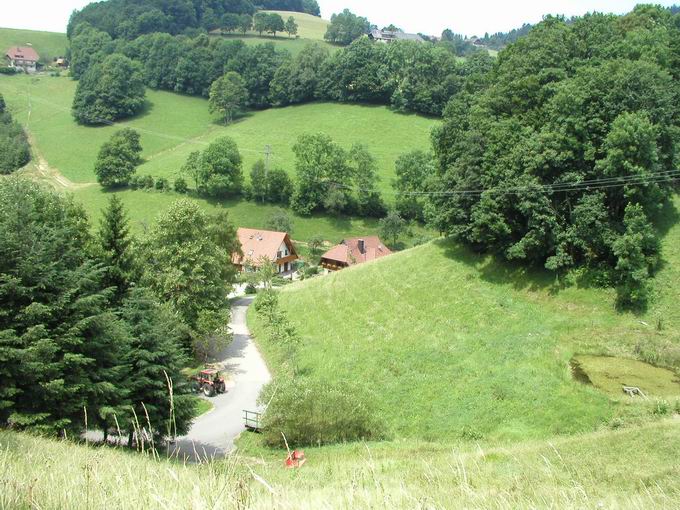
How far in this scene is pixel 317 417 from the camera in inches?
786

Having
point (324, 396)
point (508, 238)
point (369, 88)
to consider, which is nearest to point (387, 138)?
point (369, 88)

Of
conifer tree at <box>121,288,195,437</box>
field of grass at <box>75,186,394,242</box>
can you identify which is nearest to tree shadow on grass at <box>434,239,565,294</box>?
conifer tree at <box>121,288,195,437</box>

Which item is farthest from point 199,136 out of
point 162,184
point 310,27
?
point 310,27

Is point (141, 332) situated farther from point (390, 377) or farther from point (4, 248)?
point (390, 377)

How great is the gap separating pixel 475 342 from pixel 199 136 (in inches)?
2957

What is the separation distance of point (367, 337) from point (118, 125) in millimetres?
81083

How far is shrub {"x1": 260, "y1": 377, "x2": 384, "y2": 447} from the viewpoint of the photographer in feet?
65.6

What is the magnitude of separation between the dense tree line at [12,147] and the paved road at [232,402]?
60428mm

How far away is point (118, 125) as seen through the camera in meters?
96.0

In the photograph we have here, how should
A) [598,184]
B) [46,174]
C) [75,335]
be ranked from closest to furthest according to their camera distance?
[75,335] → [598,184] → [46,174]

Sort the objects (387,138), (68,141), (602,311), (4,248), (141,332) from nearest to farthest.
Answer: (4,248) < (141,332) < (602,311) < (387,138) < (68,141)

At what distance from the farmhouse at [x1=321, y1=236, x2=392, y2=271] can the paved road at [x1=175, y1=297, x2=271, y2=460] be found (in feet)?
60.7

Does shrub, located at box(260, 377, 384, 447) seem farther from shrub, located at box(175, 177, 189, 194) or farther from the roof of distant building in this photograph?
the roof of distant building

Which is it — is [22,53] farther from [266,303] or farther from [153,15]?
[266,303]
